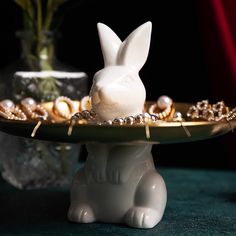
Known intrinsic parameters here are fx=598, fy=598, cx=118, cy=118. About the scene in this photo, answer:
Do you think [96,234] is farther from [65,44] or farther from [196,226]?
[65,44]

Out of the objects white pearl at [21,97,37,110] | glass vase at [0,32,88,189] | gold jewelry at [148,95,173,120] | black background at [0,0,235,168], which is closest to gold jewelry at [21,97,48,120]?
white pearl at [21,97,37,110]

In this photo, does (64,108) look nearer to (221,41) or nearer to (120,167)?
(120,167)

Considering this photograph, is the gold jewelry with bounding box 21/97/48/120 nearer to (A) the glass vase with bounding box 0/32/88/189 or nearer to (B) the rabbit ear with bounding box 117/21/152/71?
(A) the glass vase with bounding box 0/32/88/189

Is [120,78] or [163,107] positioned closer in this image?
[120,78]

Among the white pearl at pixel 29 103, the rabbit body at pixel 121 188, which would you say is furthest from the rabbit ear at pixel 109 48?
the white pearl at pixel 29 103

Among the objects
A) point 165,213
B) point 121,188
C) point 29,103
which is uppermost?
point 29,103

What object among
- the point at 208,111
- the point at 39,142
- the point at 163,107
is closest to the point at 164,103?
the point at 163,107
